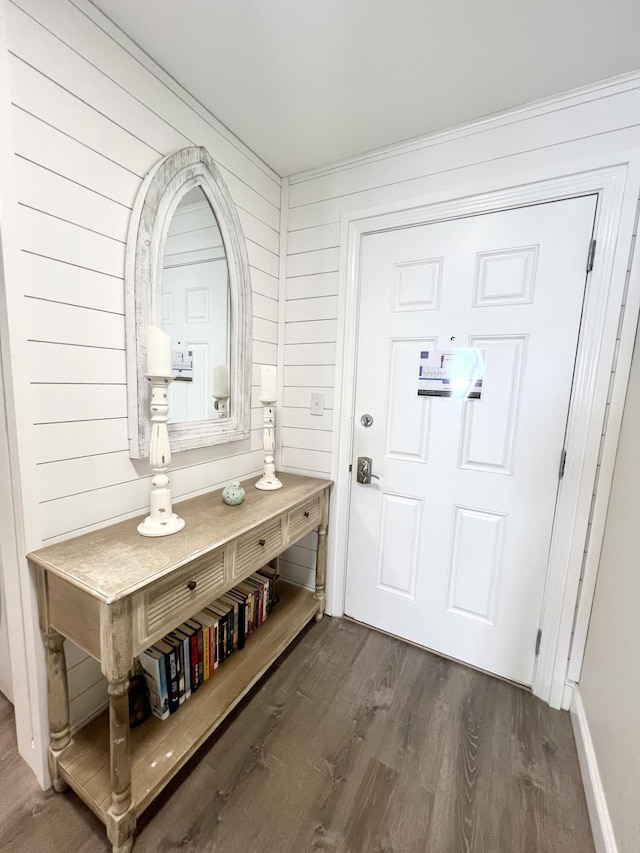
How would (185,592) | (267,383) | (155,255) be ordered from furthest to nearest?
1. (267,383)
2. (155,255)
3. (185,592)

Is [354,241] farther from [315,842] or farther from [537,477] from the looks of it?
[315,842]

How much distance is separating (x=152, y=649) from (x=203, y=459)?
0.74 meters

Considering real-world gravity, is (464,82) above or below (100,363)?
above

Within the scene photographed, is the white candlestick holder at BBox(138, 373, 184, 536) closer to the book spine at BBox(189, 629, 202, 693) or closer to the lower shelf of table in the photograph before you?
the book spine at BBox(189, 629, 202, 693)

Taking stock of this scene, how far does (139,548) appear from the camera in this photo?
109 centimetres

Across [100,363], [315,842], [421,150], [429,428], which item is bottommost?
[315,842]

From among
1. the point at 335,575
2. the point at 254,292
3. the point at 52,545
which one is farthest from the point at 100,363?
the point at 335,575

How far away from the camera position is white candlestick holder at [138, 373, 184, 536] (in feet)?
3.78

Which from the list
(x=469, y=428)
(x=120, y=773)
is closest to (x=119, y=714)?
(x=120, y=773)

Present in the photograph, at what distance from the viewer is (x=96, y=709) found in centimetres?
127

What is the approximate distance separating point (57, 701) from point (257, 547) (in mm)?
741

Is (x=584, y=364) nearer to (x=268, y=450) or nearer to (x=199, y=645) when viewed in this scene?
(x=268, y=450)

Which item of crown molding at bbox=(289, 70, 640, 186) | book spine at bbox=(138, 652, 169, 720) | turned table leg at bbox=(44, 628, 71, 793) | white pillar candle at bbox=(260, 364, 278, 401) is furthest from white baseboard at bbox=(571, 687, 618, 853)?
crown molding at bbox=(289, 70, 640, 186)

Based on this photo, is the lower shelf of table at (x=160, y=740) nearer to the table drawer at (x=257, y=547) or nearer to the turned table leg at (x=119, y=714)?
the turned table leg at (x=119, y=714)
